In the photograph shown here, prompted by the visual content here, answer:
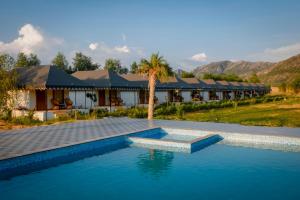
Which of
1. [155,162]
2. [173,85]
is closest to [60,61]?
[173,85]

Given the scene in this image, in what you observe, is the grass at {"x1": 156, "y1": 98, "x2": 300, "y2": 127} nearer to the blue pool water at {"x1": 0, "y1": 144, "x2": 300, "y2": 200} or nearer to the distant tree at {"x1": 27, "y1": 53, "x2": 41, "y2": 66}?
the blue pool water at {"x1": 0, "y1": 144, "x2": 300, "y2": 200}

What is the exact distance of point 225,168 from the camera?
9.73 meters

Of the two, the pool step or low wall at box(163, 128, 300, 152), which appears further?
low wall at box(163, 128, 300, 152)

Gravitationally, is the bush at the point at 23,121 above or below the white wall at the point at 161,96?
below

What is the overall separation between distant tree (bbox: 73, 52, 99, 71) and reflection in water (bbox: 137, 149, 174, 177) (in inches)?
2201

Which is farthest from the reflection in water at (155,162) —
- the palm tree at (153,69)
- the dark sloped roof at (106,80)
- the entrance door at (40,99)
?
the dark sloped roof at (106,80)

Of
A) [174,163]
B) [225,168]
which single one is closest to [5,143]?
[174,163]

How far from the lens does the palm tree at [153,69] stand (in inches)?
817

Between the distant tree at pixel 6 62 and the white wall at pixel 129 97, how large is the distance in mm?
11849

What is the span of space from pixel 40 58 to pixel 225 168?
2318 inches

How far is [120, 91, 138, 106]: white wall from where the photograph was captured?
106 ft

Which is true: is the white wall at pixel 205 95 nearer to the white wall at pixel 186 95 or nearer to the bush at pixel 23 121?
the white wall at pixel 186 95

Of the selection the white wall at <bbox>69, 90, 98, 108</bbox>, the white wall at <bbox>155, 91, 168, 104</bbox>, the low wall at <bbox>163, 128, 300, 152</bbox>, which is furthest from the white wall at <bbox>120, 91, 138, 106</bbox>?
the low wall at <bbox>163, 128, 300, 152</bbox>

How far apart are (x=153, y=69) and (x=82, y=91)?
948 cm
